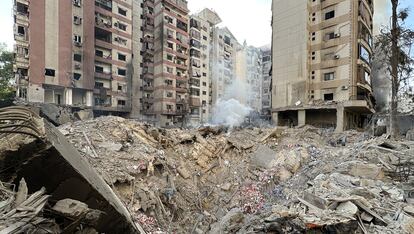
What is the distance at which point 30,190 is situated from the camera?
3221 mm

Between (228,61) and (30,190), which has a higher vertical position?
(228,61)

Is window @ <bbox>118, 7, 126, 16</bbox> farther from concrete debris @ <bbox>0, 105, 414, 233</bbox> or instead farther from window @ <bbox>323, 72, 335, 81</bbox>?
concrete debris @ <bbox>0, 105, 414, 233</bbox>

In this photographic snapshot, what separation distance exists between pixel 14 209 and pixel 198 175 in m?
8.67

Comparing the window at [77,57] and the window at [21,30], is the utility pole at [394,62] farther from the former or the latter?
the window at [21,30]

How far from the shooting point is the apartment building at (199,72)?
4781 cm

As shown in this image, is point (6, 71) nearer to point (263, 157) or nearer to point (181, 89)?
point (181, 89)

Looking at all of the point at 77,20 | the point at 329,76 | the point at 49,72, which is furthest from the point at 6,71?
the point at 329,76

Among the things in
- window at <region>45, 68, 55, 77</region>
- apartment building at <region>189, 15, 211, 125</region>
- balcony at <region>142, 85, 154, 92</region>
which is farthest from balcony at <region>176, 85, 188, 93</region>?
window at <region>45, 68, 55, 77</region>

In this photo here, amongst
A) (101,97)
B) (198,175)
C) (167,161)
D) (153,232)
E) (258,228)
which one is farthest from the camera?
(101,97)

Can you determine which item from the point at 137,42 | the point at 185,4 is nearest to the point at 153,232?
the point at 137,42

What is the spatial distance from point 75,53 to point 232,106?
117 ft

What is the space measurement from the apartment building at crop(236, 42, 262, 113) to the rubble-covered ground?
57.1 meters

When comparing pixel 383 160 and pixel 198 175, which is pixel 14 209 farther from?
pixel 383 160

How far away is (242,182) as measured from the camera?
35.3ft
